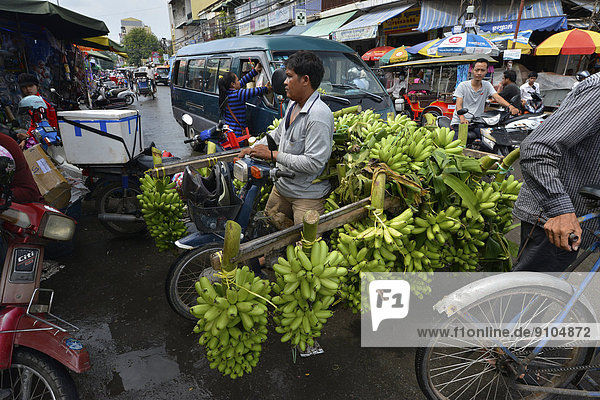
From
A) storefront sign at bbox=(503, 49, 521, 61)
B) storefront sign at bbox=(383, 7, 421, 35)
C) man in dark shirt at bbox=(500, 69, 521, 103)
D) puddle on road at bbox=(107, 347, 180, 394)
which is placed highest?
storefront sign at bbox=(383, 7, 421, 35)

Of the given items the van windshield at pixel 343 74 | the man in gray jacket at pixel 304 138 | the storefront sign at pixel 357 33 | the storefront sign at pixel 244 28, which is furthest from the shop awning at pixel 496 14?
the storefront sign at pixel 244 28

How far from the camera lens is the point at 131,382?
7.82ft

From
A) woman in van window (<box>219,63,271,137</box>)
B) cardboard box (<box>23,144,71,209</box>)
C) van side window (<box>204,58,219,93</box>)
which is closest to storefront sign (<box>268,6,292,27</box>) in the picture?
van side window (<box>204,58,219,93</box>)

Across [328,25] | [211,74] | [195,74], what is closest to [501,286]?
[211,74]

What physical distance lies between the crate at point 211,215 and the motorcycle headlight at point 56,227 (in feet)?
2.71

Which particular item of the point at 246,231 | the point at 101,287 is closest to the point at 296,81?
the point at 246,231

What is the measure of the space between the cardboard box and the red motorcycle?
5.37 ft

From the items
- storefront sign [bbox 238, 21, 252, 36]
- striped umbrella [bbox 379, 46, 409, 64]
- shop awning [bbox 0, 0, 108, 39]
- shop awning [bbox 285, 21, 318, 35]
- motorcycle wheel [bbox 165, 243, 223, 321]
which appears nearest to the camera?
motorcycle wheel [bbox 165, 243, 223, 321]

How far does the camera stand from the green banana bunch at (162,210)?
301 cm

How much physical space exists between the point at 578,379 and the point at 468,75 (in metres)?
10.6

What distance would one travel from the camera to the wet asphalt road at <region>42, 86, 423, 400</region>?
2.31m

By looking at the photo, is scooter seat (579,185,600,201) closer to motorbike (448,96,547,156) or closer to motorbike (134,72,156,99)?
motorbike (448,96,547,156)

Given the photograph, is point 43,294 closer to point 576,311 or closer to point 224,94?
point 224,94

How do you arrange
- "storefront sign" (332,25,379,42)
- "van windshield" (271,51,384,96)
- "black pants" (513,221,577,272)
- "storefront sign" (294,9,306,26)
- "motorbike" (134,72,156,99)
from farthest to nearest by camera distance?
"motorbike" (134,72,156,99) → "storefront sign" (294,9,306,26) → "storefront sign" (332,25,379,42) → "van windshield" (271,51,384,96) → "black pants" (513,221,577,272)
